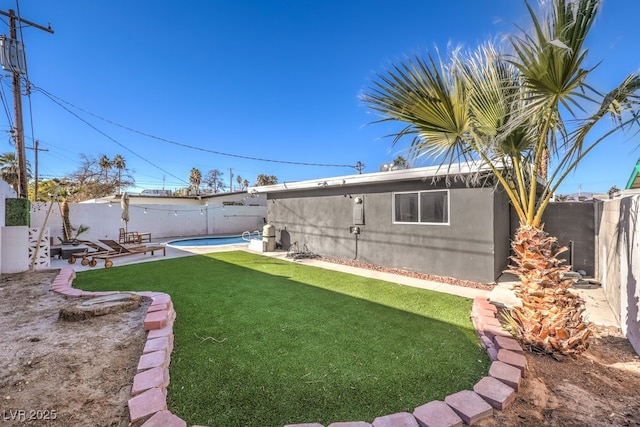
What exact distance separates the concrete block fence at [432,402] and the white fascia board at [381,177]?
3.29 metres

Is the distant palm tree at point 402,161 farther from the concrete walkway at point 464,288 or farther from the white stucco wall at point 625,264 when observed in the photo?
the white stucco wall at point 625,264

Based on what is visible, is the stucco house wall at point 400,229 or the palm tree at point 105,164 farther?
the palm tree at point 105,164

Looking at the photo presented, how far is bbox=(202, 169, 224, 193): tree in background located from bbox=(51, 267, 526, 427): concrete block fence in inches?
1727

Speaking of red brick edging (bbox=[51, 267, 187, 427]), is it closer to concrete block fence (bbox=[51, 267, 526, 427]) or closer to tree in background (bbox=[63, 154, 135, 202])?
concrete block fence (bbox=[51, 267, 526, 427])

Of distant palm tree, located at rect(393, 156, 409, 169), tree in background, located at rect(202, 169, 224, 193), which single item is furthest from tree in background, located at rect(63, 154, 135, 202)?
distant palm tree, located at rect(393, 156, 409, 169)

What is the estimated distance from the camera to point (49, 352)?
335 centimetres

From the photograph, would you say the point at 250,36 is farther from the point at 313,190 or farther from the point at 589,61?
the point at 589,61

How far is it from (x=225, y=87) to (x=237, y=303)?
48.9 feet

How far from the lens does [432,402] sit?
239 cm

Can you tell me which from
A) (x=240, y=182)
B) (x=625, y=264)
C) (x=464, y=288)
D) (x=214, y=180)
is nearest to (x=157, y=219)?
(x=464, y=288)

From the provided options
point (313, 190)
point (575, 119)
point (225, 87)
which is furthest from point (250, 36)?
point (575, 119)

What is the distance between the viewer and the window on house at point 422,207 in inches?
303

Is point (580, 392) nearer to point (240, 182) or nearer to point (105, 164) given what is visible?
point (105, 164)

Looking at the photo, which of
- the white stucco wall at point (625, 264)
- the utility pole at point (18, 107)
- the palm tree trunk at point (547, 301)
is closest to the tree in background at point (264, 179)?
the utility pole at point (18, 107)
